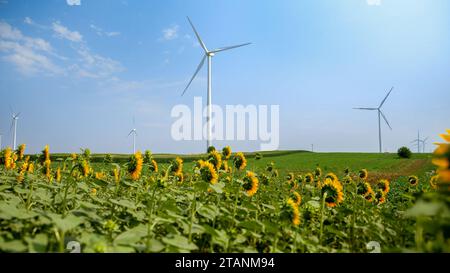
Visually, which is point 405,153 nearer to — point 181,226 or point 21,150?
point 21,150

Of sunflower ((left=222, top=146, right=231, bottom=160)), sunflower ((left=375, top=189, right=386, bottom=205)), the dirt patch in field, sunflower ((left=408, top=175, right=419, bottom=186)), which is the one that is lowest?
the dirt patch in field

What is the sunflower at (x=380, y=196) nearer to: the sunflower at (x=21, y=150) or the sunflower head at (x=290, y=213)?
the sunflower head at (x=290, y=213)

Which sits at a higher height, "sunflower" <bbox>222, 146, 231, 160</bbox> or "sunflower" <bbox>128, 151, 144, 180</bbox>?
"sunflower" <bbox>222, 146, 231, 160</bbox>

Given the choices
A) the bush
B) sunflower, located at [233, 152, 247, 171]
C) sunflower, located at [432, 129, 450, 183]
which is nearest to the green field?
sunflower, located at [432, 129, 450, 183]

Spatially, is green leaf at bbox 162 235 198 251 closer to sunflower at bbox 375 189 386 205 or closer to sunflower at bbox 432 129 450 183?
sunflower at bbox 432 129 450 183

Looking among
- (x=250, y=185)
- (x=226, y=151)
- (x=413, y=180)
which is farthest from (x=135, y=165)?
(x=413, y=180)

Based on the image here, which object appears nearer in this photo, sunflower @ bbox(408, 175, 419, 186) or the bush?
sunflower @ bbox(408, 175, 419, 186)

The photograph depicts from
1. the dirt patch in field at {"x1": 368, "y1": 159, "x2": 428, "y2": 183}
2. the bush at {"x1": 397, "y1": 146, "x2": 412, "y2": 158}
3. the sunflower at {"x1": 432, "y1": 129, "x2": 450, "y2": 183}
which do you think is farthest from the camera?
the bush at {"x1": 397, "y1": 146, "x2": 412, "y2": 158}

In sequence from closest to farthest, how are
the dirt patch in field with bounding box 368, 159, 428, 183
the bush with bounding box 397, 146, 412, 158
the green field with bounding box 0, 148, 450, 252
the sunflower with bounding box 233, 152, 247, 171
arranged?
1. the green field with bounding box 0, 148, 450, 252
2. the sunflower with bounding box 233, 152, 247, 171
3. the dirt patch in field with bounding box 368, 159, 428, 183
4. the bush with bounding box 397, 146, 412, 158
